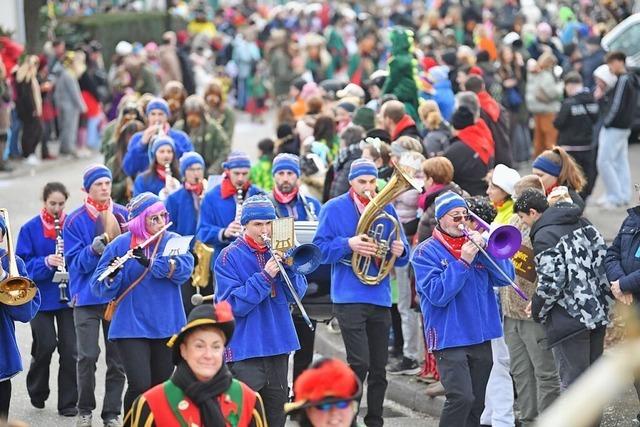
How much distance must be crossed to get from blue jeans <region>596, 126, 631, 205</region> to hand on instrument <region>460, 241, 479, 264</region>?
342 inches

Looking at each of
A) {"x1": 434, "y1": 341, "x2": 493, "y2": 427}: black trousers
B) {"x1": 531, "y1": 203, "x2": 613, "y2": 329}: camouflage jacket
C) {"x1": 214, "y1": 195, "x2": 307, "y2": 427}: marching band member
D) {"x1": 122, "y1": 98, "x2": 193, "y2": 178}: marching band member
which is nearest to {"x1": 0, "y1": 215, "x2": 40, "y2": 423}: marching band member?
{"x1": 214, "y1": 195, "x2": 307, "y2": 427}: marching band member

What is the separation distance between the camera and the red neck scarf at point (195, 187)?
447 inches

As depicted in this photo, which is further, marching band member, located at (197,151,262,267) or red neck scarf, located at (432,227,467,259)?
marching band member, located at (197,151,262,267)

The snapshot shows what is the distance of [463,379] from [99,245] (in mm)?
2583

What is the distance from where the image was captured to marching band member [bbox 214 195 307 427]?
26.7 ft

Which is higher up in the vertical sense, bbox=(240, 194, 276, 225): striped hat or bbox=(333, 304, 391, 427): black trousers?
bbox=(240, 194, 276, 225): striped hat

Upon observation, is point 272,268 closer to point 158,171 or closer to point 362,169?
point 362,169

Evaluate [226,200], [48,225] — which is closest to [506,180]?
[226,200]

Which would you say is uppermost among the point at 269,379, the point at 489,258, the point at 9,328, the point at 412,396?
the point at 489,258

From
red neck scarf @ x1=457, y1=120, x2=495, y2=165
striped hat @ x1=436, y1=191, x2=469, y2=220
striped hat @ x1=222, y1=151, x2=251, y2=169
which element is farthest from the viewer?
red neck scarf @ x1=457, y1=120, x2=495, y2=165

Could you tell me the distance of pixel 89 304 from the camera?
9461 mm

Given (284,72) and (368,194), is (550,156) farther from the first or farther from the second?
(284,72)

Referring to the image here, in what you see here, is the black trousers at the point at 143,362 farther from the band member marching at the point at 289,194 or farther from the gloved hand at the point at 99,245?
the band member marching at the point at 289,194

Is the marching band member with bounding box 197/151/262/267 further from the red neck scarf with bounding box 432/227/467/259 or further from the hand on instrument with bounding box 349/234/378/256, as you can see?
the red neck scarf with bounding box 432/227/467/259
